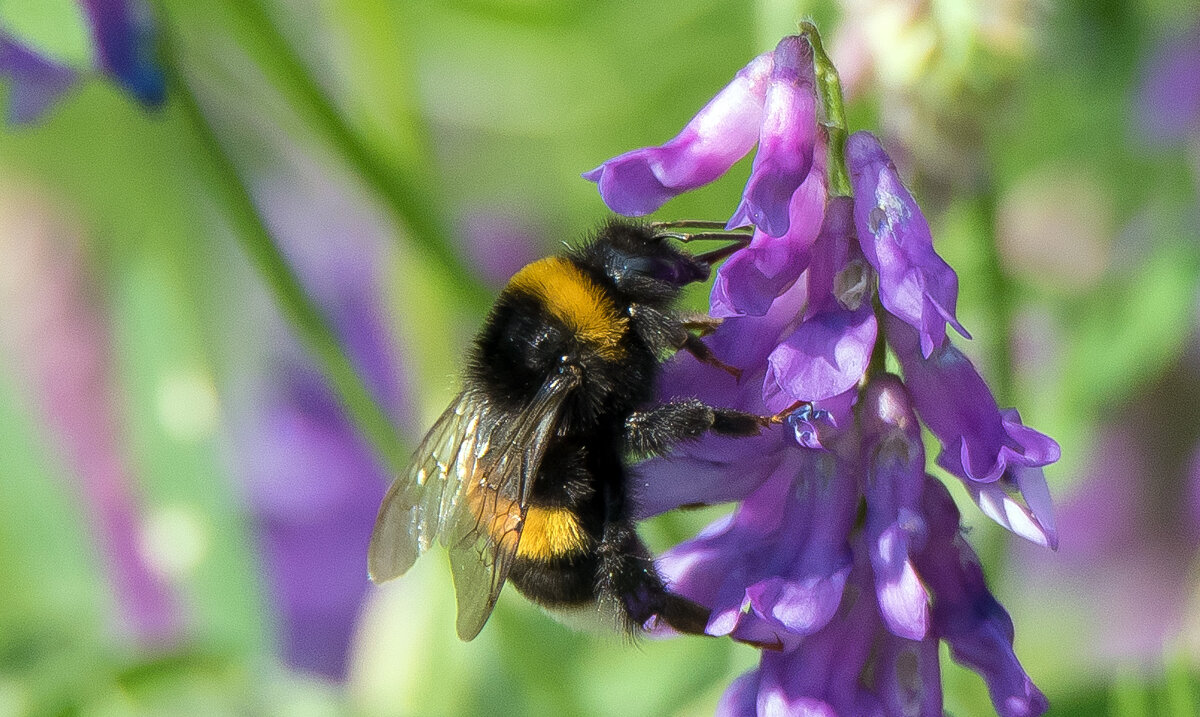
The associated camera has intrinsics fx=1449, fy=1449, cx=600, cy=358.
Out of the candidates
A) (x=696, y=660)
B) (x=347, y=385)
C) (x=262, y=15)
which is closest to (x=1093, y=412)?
(x=696, y=660)

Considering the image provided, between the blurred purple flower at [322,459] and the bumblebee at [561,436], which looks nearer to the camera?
the bumblebee at [561,436]

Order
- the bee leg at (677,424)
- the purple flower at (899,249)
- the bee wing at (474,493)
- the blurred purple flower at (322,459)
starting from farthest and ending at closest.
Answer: the blurred purple flower at (322,459) < the bee wing at (474,493) < the bee leg at (677,424) < the purple flower at (899,249)

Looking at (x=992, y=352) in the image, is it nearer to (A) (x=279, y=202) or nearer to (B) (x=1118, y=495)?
(B) (x=1118, y=495)

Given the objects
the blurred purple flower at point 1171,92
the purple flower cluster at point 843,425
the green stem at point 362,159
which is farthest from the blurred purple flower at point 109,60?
the blurred purple flower at point 1171,92

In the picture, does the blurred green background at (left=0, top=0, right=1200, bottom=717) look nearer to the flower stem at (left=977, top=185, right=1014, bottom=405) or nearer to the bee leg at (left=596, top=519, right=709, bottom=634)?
the flower stem at (left=977, top=185, right=1014, bottom=405)

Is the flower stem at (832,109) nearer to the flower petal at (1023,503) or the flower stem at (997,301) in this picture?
the flower petal at (1023,503)

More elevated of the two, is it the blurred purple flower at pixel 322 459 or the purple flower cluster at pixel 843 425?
the purple flower cluster at pixel 843 425

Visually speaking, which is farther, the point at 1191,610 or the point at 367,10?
the point at 367,10
